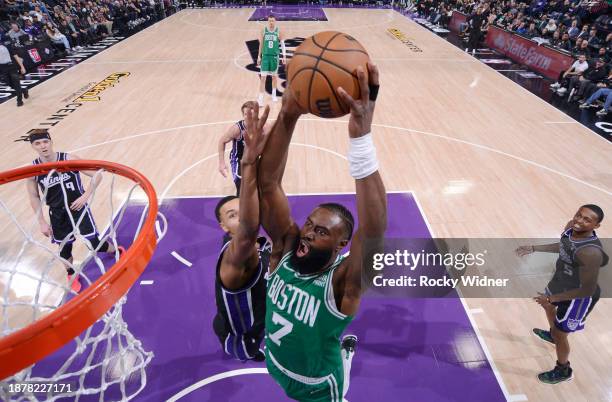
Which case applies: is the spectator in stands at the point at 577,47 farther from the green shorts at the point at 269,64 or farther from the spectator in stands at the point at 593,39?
the green shorts at the point at 269,64

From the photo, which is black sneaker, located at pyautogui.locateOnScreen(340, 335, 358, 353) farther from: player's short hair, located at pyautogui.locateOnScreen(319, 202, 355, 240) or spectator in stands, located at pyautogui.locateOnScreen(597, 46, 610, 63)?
spectator in stands, located at pyautogui.locateOnScreen(597, 46, 610, 63)

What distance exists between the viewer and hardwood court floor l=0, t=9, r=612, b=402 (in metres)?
4.15

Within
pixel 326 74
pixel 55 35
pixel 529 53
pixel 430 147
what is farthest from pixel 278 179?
pixel 55 35

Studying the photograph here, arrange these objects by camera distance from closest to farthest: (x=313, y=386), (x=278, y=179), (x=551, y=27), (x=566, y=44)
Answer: (x=278, y=179) → (x=313, y=386) → (x=566, y=44) → (x=551, y=27)

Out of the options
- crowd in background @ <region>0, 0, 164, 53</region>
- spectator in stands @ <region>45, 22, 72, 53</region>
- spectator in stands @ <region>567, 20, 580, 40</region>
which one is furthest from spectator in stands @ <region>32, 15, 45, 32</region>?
spectator in stands @ <region>567, 20, 580, 40</region>

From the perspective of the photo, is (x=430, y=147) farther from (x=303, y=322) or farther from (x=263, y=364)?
(x=303, y=322)

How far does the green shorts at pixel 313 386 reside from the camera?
96.7 inches

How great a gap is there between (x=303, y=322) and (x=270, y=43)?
26.4ft

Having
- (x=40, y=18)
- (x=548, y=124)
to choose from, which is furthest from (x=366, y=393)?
(x=40, y=18)

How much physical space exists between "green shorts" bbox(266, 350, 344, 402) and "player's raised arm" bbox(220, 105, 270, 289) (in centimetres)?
78

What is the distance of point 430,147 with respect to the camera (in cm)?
769

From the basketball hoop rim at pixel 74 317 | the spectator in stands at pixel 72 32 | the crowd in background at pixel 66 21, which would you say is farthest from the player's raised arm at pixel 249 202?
the spectator in stands at pixel 72 32

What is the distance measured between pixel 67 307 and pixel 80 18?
1768cm

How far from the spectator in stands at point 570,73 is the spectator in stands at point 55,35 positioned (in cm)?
Answer: 1523
